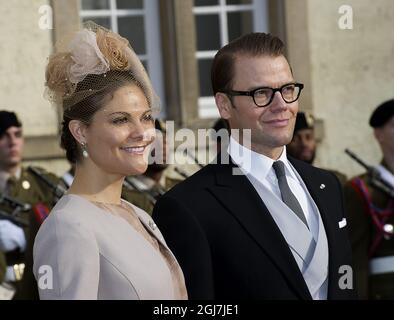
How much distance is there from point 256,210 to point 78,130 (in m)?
0.64

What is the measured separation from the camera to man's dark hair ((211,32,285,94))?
3910mm

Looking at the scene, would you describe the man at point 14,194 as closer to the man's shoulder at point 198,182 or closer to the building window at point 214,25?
the man's shoulder at point 198,182

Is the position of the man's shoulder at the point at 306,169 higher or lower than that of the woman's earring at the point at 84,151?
lower

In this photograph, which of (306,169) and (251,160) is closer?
(251,160)

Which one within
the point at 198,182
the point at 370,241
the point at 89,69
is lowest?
the point at 370,241

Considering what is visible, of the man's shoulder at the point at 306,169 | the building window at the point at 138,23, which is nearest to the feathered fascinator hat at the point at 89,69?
the man's shoulder at the point at 306,169

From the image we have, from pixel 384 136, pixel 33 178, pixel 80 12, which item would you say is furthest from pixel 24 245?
pixel 80 12

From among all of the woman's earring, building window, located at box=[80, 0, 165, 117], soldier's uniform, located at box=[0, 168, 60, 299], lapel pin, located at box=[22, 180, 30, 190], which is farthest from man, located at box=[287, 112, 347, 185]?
the woman's earring

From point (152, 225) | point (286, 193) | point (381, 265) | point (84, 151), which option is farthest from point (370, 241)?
point (84, 151)

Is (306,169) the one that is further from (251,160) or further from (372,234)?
(372,234)

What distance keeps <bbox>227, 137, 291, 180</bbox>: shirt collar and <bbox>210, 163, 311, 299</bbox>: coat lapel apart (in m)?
0.03

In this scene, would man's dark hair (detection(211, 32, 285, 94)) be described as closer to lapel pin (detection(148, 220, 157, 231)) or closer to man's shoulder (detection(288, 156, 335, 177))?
man's shoulder (detection(288, 156, 335, 177))

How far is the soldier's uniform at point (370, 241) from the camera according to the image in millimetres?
6598

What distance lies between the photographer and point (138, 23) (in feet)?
32.3
